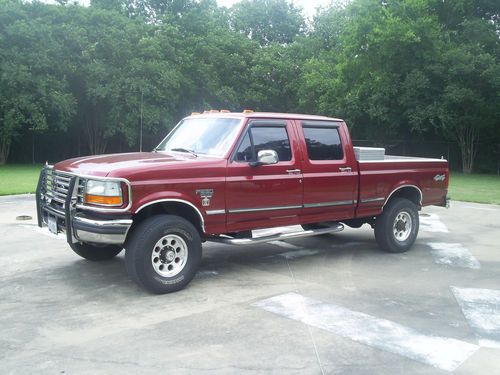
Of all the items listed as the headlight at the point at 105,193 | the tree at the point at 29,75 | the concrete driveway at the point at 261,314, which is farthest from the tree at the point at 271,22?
the headlight at the point at 105,193

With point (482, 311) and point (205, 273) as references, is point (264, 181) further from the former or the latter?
point (482, 311)

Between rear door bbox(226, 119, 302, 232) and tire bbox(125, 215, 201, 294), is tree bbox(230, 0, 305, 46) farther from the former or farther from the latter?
tire bbox(125, 215, 201, 294)

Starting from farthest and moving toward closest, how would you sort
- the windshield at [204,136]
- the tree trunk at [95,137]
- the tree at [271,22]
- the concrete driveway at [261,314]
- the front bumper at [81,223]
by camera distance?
the tree at [271,22], the tree trunk at [95,137], the windshield at [204,136], the front bumper at [81,223], the concrete driveway at [261,314]

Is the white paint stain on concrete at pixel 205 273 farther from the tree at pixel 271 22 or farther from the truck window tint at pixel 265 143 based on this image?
the tree at pixel 271 22

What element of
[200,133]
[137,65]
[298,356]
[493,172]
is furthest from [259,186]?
[493,172]

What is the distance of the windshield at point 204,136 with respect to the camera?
681 cm

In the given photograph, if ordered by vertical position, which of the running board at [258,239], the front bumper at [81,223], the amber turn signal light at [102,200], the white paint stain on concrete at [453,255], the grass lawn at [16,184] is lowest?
the white paint stain on concrete at [453,255]

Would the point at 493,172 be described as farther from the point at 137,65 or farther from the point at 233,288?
the point at 233,288

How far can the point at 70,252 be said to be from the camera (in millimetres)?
8016

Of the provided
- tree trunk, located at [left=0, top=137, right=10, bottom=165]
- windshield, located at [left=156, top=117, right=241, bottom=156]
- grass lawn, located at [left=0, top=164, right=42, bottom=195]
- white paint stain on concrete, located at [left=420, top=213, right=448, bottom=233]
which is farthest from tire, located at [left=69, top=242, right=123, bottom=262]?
tree trunk, located at [left=0, top=137, right=10, bottom=165]

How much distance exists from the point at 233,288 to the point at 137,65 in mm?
22185

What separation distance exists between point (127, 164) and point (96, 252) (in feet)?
6.58

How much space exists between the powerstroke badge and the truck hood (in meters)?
0.31

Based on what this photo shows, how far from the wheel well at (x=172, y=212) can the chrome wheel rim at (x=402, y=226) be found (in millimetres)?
3620
